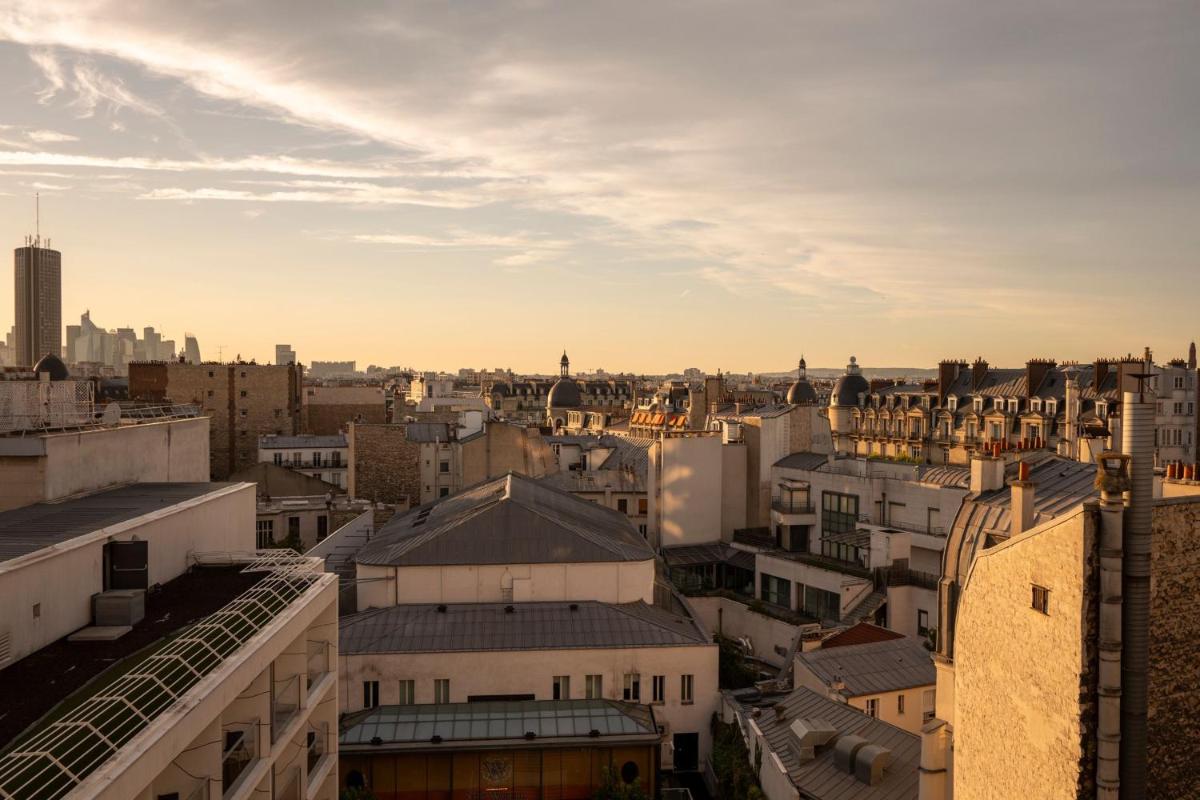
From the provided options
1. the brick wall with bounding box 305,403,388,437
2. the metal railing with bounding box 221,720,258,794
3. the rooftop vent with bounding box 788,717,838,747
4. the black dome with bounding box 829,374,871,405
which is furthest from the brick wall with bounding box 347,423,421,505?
the metal railing with bounding box 221,720,258,794

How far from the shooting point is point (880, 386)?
87375 mm

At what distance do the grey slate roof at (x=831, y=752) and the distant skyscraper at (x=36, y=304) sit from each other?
180 metres

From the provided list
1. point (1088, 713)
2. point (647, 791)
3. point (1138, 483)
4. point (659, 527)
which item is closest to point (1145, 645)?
point (1088, 713)

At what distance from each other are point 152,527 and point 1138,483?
1671cm

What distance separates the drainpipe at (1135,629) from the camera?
11.7 m

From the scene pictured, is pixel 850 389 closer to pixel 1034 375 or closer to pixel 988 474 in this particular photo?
pixel 1034 375

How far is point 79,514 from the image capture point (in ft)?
59.0

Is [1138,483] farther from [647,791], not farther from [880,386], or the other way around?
[880,386]

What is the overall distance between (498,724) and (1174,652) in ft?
60.1

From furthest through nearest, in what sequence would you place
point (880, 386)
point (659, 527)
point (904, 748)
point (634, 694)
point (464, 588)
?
1. point (880, 386)
2. point (659, 527)
3. point (464, 588)
4. point (634, 694)
5. point (904, 748)

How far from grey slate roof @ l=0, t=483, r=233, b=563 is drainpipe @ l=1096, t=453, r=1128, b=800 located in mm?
15430

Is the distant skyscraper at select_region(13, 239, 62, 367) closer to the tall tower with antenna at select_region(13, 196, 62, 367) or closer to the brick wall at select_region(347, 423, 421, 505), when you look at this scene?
the tall tower with antenna at select_region(13, 196, 62, 367)

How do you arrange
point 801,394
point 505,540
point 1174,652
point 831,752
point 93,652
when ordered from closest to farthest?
1. point 1174,652
2. point 93,652
3. point 831,752
4. point 505,540
5. point 801,394

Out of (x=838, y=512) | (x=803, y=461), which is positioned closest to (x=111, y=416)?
(x=838, y=512)
